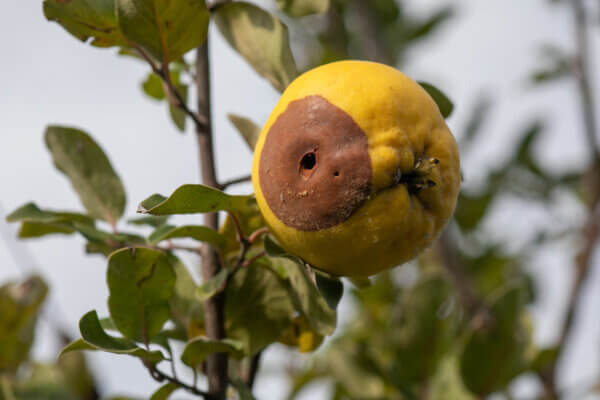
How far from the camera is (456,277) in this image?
2.05m

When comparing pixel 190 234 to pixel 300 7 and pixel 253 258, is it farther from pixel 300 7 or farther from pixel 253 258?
pixel 300 7

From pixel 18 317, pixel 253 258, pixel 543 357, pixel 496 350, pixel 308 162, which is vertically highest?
pixel 308 162

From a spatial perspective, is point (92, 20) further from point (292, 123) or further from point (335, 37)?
point (335, 37)

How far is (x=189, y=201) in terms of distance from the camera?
30.9 inches

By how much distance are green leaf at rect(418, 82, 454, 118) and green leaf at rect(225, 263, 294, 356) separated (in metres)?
0.37

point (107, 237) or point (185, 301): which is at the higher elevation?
point (107, 237)

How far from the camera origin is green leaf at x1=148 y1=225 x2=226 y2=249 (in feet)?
2.86

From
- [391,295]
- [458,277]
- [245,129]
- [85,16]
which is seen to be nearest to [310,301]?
[245,129]

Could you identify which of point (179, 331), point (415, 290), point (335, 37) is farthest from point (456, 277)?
point (335, 37)

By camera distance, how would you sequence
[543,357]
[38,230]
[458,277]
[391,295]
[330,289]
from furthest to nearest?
[391,295]
[458,277]
[543,357]
[38,230]
[330,289]

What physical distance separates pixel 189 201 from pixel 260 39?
348 millimetres

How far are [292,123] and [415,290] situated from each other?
0.94 m

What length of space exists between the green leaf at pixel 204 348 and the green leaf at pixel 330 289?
0.54ft

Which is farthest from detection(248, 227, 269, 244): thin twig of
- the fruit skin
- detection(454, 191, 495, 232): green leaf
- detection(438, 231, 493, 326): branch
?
detection(454, 191, 495, 232): green leaf
